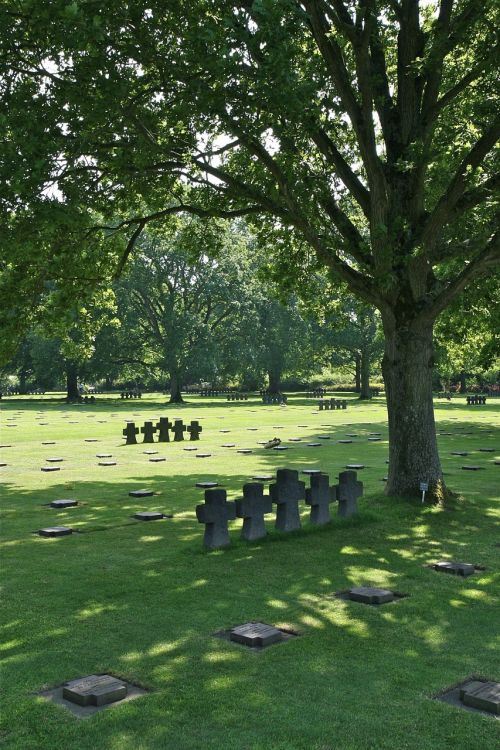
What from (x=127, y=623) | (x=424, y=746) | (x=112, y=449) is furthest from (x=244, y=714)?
(x=112, y=449)

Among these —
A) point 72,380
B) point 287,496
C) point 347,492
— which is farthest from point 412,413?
point 72,380

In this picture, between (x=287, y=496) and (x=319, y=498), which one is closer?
(x=287, y=496)

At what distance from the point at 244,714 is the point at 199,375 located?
51238mm

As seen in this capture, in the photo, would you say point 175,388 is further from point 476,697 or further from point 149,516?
point 476,697

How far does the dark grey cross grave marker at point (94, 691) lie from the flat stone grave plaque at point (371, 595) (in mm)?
2873

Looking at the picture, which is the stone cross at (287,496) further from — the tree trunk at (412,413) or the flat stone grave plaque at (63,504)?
the flat stone grave plaque at (63,504)

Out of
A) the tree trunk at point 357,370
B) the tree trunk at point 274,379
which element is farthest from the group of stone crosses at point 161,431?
the tree trunk at point 357,370

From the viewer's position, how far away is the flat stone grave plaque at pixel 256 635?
5609 mm

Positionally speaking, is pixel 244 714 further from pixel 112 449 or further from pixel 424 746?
pixel 112 449

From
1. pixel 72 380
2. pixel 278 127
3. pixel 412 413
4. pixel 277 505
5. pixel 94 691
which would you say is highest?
pixel 278 127

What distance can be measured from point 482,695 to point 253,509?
484cm

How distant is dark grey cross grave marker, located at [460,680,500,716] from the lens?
449cm

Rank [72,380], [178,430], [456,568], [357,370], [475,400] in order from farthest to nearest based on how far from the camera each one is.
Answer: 1. [357,370]
2. [72,380]
3. [475,400]
4. [178,430]
5. [456,568]

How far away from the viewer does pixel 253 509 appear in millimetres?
9195
